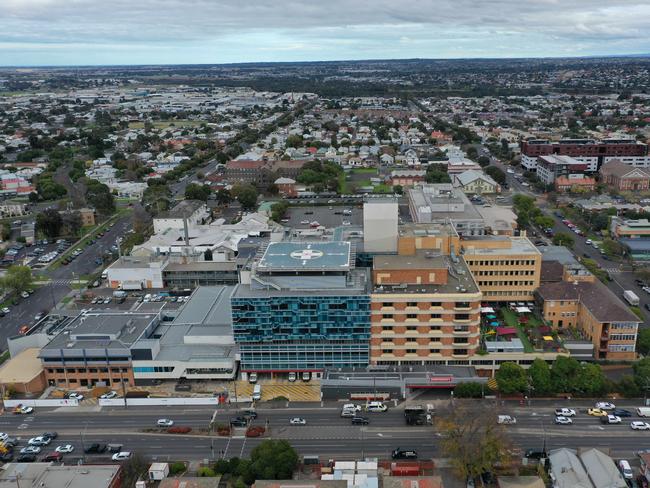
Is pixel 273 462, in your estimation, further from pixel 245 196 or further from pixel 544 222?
pixel 245 196

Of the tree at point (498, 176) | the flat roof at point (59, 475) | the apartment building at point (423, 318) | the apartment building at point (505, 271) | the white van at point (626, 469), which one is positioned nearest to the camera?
the flat roof at point (59, 475)

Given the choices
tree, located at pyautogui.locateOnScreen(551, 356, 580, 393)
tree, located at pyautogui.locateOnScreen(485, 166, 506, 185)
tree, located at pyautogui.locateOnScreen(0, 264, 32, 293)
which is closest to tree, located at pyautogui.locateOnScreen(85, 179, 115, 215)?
tree, located at pyautogui.locateOnScreen(0, 264, 32, 293)

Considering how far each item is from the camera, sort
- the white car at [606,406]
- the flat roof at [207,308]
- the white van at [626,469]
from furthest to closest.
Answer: the flat roof at [207,308] → the white car at [606,406] → the white van at [626,469]

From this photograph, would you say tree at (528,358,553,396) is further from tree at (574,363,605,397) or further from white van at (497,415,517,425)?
white van at (497,415,517,425)

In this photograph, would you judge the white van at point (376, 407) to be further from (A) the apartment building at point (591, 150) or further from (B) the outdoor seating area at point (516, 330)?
(A) the apartment building at point (591, 150)

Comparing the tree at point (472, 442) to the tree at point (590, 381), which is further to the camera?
the tree at point (590, 381)

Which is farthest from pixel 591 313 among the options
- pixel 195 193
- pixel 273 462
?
pixel 195 193

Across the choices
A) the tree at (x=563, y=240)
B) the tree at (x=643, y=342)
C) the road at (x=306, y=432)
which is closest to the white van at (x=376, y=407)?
the road at (x=306, y=432)
